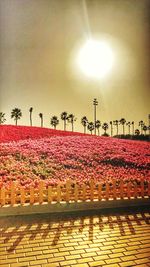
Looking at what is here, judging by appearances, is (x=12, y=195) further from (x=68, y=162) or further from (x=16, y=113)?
(x=16, y=113)

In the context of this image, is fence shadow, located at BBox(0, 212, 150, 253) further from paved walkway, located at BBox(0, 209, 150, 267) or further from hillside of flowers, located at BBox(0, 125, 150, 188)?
hillside of flowers, located at BBox(0, 125, 150, 188)

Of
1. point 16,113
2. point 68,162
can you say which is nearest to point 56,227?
point 68,162

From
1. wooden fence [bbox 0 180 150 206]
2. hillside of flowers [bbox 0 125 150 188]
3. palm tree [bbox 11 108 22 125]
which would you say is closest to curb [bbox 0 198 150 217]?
wooden fence [bbox 0 180 150 206]

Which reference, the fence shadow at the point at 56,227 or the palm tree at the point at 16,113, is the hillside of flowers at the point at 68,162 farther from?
the palm tree at the point at 16,113

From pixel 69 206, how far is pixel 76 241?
246 centimetres

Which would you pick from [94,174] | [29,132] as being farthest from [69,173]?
[29,132]

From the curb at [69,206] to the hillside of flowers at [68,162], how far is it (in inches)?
166

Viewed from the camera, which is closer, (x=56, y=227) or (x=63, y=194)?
(x=56, y=227)

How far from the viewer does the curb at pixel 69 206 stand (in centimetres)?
843

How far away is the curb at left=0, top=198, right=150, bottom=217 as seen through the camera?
8.43 metres

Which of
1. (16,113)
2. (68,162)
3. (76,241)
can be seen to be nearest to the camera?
(76,241)

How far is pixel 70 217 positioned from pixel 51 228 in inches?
43.5

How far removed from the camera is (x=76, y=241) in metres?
6.57

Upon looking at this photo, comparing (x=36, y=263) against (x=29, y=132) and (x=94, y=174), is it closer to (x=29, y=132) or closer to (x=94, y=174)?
(x=94, y=174)
